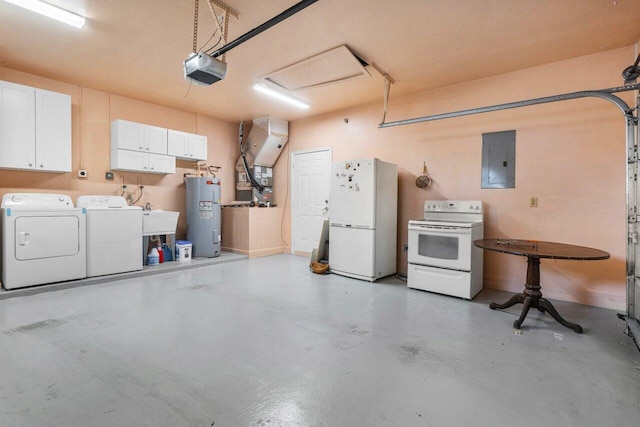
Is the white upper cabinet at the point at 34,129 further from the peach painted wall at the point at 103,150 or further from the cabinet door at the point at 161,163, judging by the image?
the cabinet door at the point at 161,163

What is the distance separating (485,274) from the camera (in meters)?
4.21

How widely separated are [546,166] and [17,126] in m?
6.92

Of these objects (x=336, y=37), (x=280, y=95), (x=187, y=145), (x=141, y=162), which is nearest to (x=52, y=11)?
(x=141, y=162)

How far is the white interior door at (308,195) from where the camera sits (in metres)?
6.10

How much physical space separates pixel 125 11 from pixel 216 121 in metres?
3.82

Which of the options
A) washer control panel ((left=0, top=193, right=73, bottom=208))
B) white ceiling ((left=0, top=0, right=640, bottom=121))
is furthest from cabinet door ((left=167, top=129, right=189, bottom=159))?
washer control panel ((left=0, top=193, right=73, bottom=208))

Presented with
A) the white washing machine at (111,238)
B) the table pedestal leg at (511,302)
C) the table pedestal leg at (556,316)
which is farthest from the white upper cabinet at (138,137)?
the table pedestal leg at (556,316)

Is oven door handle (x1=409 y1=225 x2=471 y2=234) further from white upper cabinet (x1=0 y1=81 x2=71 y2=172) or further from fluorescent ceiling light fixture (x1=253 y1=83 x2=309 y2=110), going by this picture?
white upper cabinet (x1=0 y1=81 x2=71 y2=172)

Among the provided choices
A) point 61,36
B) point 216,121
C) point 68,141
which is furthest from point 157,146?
point 61,36

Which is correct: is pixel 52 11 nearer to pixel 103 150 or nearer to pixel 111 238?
pixel 103 150

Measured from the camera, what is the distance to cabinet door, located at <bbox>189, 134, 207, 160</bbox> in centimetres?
583

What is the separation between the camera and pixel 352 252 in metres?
4.60

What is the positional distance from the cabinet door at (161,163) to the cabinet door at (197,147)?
1.30 ft

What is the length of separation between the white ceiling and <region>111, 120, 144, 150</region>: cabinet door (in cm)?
67
